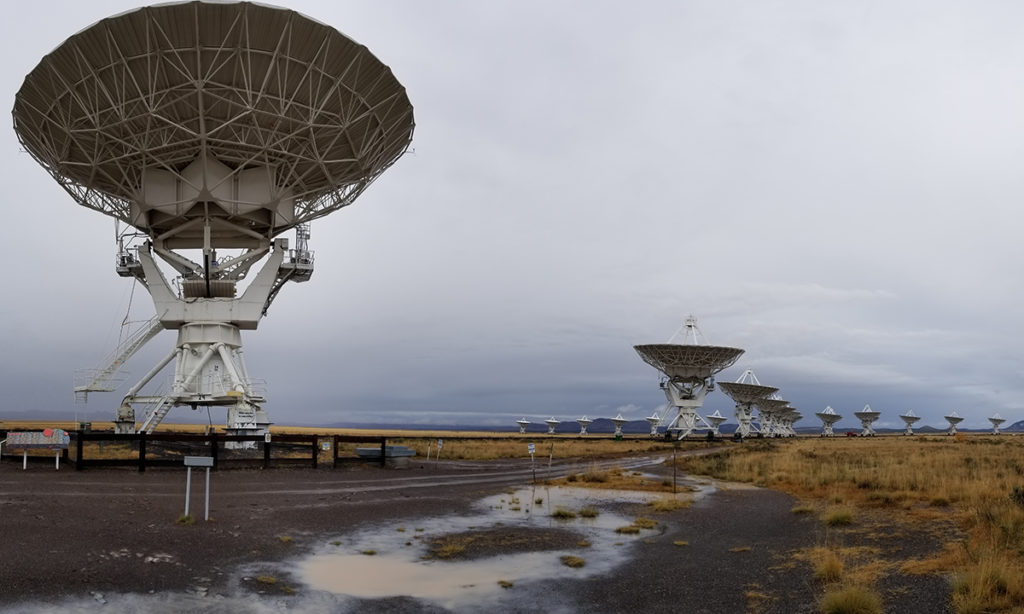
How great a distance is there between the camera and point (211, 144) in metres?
30.5

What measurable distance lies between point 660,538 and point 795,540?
2.32m

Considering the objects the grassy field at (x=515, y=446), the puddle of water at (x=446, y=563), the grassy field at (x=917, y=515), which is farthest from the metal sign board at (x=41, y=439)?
the grassy field at (x=917, y=515)

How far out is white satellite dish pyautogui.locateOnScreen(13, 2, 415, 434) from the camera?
26562 mm

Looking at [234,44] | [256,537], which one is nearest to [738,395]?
[234,44]

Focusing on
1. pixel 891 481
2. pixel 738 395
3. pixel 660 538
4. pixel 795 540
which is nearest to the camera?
pixel 795 540

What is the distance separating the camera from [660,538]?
525 inches

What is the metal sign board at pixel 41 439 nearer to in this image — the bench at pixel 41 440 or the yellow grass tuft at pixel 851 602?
the bench at pixel 41 440

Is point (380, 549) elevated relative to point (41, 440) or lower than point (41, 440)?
lower

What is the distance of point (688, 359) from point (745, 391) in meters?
26.8

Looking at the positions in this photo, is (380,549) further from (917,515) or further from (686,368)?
(686,368)

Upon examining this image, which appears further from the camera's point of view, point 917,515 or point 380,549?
point 917,515

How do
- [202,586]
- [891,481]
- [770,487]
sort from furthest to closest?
1. [770,487]
2. [891,481]
3. [202,586]

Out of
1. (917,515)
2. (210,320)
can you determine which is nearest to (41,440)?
(210,320)

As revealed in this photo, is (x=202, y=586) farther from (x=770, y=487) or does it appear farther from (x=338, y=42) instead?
(x=338, y=42)
